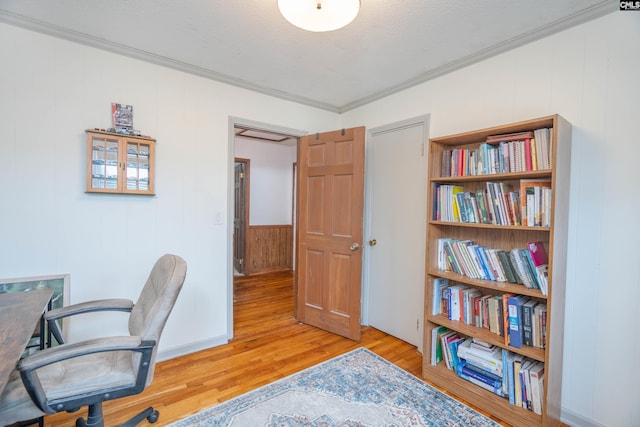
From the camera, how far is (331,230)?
9.74ft

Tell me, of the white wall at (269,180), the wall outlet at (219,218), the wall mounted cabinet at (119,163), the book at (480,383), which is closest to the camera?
the book at (480,383)

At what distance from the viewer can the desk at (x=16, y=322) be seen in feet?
3.36

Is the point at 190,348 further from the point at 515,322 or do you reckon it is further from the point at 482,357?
the point at 515,322

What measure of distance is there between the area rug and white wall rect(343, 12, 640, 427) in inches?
25.6

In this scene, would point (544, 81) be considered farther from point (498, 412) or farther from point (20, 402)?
point (20, 402)

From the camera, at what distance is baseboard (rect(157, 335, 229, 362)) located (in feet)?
7.95

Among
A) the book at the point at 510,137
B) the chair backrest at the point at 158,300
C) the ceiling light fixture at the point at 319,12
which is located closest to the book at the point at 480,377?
the book at the point at 510,137

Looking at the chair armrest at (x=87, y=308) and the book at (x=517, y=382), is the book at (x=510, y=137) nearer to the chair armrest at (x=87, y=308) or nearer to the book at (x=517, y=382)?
the book at (x=517, y=382)

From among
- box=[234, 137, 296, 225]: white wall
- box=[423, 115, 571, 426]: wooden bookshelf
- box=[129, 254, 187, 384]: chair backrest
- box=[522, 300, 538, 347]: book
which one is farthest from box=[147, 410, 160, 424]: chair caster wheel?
box=[234, 137, 296, 225]: white wall

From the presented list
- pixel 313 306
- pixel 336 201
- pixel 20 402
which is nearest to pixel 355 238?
pixel 336 201

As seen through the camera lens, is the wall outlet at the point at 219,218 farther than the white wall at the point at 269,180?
No

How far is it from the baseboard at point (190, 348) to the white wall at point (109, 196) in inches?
0.5

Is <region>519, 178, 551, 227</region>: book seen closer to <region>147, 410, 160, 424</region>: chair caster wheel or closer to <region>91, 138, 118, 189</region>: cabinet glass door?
<region>147, 410, 160, 424</region>: chair caster wheel

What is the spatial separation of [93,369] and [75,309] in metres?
0.41
